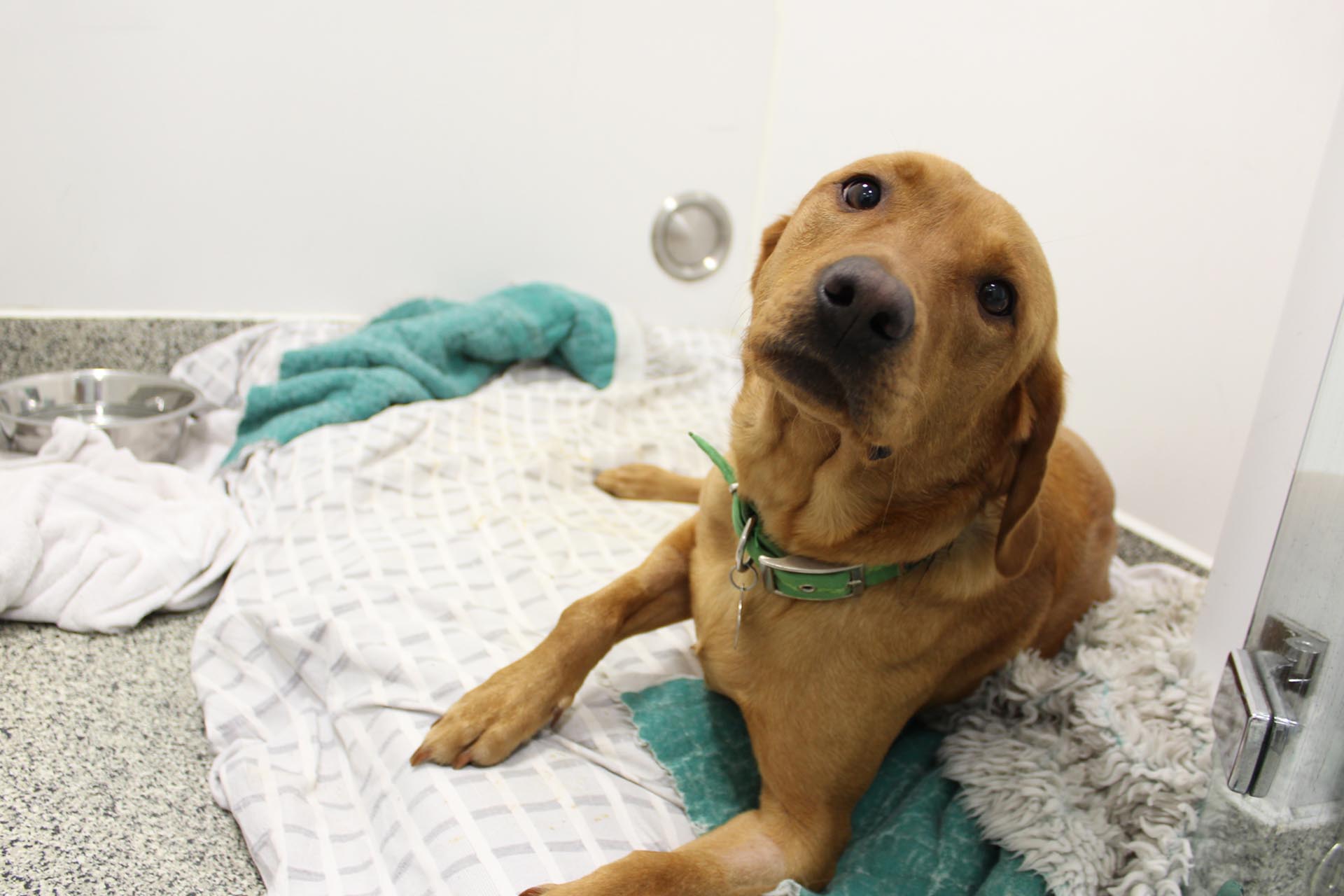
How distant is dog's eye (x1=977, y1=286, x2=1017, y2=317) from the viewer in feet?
4.63

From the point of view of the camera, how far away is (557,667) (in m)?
1.61

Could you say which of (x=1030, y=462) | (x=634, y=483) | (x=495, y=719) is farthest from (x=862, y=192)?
(x=634, y=483)

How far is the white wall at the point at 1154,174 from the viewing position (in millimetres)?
2096

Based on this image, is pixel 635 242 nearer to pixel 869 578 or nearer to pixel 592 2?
pixel 592 2

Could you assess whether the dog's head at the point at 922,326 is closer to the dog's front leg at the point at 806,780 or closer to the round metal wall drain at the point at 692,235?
the dog's front leg at the point at 806,780

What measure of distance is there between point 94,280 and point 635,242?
6.45ft

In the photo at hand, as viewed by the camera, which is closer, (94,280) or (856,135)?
(94,280)

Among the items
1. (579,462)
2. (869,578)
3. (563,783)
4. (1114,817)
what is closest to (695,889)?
(563,783)

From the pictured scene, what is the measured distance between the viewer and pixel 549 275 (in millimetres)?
3695

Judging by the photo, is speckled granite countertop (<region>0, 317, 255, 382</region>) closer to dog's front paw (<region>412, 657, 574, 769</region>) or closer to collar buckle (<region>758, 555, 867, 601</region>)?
dog's front paw (<region>412, 657, 574, 769</region>)

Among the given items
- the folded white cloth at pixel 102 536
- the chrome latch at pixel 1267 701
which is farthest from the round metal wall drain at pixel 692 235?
the chrome latch at pixel 1267 701

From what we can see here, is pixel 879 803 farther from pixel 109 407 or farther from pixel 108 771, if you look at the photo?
pixel 109 407

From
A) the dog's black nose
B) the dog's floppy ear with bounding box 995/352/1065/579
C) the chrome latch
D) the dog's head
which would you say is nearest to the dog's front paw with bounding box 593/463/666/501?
the dog's head

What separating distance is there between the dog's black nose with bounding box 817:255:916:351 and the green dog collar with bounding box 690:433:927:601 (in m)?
0.48
